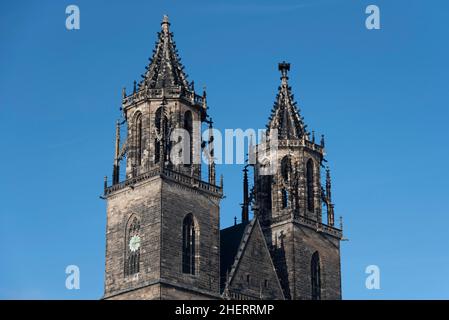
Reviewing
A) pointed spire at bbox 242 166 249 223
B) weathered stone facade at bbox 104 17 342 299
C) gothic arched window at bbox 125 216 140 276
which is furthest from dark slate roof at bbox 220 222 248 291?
gothic arched window at bbox 125 216 140 276

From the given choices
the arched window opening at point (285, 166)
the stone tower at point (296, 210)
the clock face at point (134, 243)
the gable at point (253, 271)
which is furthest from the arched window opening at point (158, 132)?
the arched window opening at point (285, 166)

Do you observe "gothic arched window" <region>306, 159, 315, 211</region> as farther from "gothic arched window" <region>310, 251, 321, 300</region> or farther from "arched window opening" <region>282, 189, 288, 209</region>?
"gothic arched window" <region>310, 251, 321, 300</region>

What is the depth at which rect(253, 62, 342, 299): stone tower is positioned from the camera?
65312 millimetres

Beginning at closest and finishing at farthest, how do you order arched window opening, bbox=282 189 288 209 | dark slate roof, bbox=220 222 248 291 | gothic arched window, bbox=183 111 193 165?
1. gothic arched window, bbox=183 111 193 165
2. dark slate roof, bbox=220 222 248 291
3. arched window opening, bbox=282 189 288 209

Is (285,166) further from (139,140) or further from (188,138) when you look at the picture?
(139,140)

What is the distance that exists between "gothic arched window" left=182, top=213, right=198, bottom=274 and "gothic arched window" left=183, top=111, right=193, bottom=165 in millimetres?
3240

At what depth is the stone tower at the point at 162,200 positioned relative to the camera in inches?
2226

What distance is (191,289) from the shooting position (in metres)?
56.6

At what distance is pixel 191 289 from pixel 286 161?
14573 mm

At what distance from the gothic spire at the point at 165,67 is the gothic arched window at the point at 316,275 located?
1293cm

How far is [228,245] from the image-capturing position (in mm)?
63375
